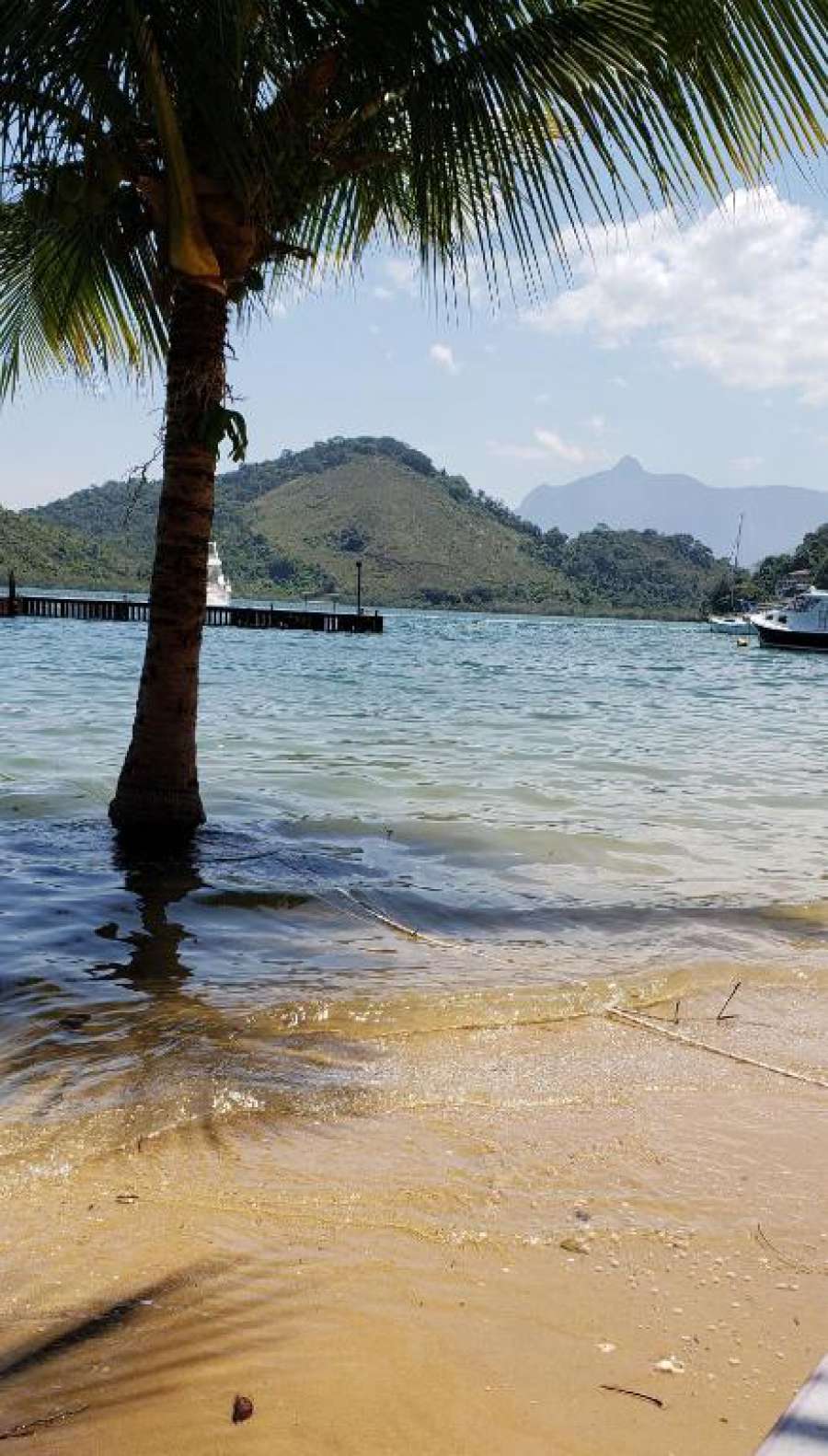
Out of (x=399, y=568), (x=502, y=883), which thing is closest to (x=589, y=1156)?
(x=502, y=883)

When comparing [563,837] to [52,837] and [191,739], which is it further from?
[52,837]

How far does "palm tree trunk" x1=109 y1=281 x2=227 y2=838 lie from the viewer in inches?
294

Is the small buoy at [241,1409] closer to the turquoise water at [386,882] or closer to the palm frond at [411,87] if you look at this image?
the turquoise water at [386,882]

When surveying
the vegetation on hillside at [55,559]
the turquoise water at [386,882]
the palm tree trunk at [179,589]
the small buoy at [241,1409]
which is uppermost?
the vegetation on hillside at [55,559]

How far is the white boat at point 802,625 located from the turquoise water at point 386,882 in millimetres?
47572

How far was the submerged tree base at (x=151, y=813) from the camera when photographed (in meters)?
8.20

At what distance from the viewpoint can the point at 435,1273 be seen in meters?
2.94

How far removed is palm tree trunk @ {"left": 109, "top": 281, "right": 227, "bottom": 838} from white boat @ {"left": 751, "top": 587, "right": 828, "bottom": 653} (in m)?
59.9

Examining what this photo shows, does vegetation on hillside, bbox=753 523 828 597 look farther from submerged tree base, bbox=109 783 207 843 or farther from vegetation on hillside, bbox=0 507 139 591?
submerged tree base, bbox=109 783 207 843

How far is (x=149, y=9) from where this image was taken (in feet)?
19.2

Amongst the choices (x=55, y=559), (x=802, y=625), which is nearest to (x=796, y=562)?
(x=802, y=625)

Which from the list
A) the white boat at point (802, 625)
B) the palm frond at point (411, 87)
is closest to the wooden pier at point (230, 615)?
the white boat at point (802, 625)

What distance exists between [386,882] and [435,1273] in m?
5.25

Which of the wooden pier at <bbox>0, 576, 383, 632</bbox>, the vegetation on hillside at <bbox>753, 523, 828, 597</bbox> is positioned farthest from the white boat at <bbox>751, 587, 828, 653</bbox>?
the vegetation on hillside at <bbox>753, 523, 828, 597</bbox>
